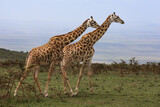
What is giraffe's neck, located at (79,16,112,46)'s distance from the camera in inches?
441

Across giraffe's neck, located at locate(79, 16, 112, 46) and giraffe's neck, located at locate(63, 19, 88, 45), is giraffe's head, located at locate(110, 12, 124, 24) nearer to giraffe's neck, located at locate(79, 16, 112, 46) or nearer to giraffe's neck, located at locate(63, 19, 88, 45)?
giraffe's neck, located at locate(79, 16, 112, 46)

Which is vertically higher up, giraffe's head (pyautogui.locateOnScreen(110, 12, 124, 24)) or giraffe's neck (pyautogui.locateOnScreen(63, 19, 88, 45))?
giraffe's head (pyautogui.locateOnScreen(110, 12, 124, 24))

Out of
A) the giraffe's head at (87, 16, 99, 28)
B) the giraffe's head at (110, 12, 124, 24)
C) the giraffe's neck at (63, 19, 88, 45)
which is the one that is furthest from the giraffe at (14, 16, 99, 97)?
the giraffe's head at (110, 12, 124, 24)

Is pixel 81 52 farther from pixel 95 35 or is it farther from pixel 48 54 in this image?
pixel 48 54

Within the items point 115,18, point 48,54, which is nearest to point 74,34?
point 48,54

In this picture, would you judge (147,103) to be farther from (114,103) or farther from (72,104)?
(72,104)

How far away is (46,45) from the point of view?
10.5 meters

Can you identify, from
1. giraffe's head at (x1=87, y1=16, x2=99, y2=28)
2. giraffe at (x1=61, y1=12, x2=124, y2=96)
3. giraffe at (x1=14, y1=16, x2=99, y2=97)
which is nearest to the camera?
giraffe at (x1=14, y1=16, x2=99, y2=97)

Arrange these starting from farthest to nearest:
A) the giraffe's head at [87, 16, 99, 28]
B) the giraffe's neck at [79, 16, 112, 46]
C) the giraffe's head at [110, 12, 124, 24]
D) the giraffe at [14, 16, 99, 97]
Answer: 1. the giraffe's head at [110, 12, 124, 24]
2. the giraffe's head at [87, 16, 99, 28]
3. the giraffe's neck at [79, 16, 112, 46]
4. the giraffe at [14, 16, 99, 97]

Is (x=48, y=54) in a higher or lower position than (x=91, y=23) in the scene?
lower

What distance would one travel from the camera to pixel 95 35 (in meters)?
11.5

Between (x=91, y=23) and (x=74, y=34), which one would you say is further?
(x=91, y=23)

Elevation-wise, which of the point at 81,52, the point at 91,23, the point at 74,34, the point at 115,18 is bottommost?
the point at 81,52

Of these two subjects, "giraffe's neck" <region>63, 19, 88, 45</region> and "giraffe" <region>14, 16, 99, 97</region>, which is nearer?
"giraffe" <region>14, 16, 99, 97</region>
